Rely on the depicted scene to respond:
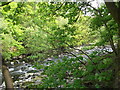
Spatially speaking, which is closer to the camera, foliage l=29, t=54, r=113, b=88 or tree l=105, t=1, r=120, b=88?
tree l=105, t=1, r=120, b=88

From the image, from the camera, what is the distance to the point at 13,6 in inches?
117

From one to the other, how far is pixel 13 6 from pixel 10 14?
20cm

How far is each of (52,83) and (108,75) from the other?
91cm

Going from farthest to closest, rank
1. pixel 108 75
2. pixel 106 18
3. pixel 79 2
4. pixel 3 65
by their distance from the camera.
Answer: pixel 79 2 → pixel 3 65 → pixel 106 18 → pixel 108 75

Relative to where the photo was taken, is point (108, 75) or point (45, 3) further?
point (45, 3)

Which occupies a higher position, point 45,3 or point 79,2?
Result: point 45,3

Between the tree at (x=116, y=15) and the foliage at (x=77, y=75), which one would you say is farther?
the foliage at (x=77, y=75)

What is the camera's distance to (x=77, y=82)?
2023 mm

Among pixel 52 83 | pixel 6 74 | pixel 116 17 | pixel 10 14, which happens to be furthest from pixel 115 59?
pixel 10 14

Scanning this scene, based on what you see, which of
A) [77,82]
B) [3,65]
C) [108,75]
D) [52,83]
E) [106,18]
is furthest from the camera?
[3,65]

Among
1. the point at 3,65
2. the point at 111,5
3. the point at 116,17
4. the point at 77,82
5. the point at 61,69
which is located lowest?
the point at 77,82

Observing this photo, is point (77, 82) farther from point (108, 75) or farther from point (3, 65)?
point (3, 65)

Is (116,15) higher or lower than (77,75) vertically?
higher

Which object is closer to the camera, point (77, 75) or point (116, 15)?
point (116, 15)
